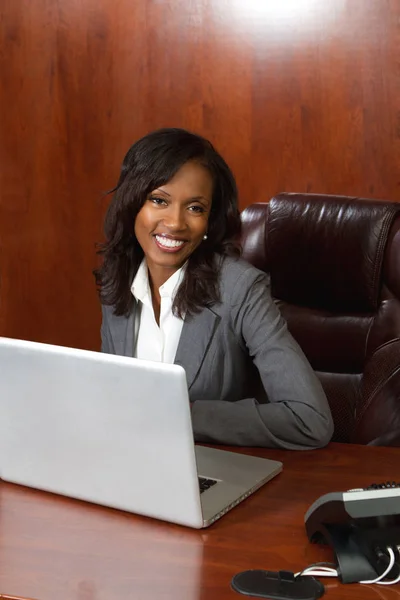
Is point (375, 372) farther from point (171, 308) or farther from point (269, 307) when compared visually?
point (171, 308)

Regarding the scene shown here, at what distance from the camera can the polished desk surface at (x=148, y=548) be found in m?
1.10

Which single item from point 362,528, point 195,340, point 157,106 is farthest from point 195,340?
point 157,106

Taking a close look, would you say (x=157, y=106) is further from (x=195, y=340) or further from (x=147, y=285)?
(x=195, y=340)

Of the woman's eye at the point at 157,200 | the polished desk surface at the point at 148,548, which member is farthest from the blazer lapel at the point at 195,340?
the polished desk surface at the point at 148,548

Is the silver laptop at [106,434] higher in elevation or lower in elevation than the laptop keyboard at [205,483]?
higher

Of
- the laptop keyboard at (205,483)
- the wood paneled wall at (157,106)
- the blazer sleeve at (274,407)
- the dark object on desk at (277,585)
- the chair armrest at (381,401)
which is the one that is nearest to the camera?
the dark object on desk at (277,585)

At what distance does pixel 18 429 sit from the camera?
1.36m

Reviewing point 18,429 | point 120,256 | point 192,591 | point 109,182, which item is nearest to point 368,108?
point 109,182

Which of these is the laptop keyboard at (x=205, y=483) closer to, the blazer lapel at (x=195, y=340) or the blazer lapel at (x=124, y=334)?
the blazer lapel at (x=195, y=340)

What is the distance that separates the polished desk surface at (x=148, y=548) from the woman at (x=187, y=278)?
0.46 meters

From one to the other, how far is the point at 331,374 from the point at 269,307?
47 centimetres

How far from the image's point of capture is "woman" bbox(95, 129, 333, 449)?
1.92 meters

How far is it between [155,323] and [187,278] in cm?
14

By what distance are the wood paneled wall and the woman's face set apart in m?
1.54
